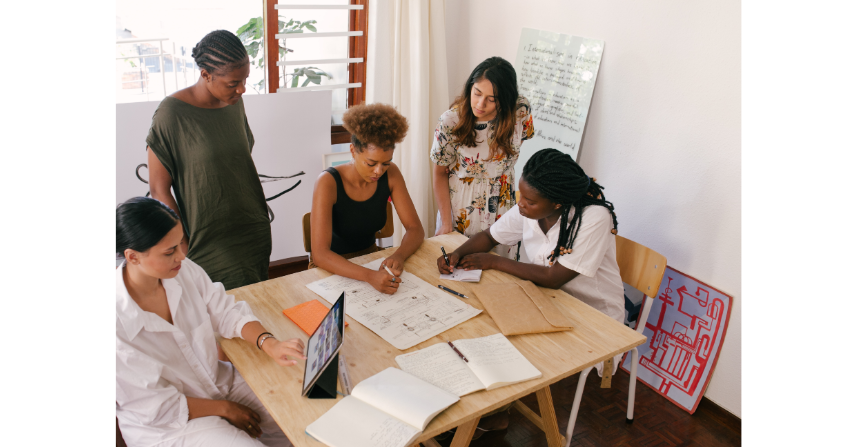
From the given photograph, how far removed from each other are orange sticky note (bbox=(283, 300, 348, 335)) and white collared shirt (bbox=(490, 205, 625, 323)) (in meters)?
0.84

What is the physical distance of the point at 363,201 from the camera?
2297 mm

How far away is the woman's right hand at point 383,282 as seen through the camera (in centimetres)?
189

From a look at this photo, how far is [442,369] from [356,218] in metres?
0.98

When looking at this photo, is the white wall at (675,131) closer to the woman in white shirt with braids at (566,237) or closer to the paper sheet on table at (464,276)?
the woman in white shirt with braids at (566,237)

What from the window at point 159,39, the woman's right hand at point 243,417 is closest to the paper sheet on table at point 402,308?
the woman's right hand at point 243,417

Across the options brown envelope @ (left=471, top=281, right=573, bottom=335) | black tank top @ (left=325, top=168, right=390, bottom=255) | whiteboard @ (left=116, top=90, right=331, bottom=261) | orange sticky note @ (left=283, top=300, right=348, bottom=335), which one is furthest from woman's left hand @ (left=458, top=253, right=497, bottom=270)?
whiteboard @ (left=116, top=90, right=331, bottom=261)

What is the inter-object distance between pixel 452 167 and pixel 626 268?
927 millimetres

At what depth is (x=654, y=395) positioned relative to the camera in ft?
8.64

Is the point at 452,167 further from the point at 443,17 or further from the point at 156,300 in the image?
the point at 156,300

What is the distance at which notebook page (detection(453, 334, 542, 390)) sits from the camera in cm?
145

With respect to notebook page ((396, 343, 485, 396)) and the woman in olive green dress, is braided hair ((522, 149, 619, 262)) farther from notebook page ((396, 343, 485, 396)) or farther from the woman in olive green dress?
the woman in olive green dress

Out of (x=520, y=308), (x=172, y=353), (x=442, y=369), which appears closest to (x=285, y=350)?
(x=172, y=353)

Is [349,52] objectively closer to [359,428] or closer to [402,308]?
[402,308]

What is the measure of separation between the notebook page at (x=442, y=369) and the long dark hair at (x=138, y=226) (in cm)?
71
